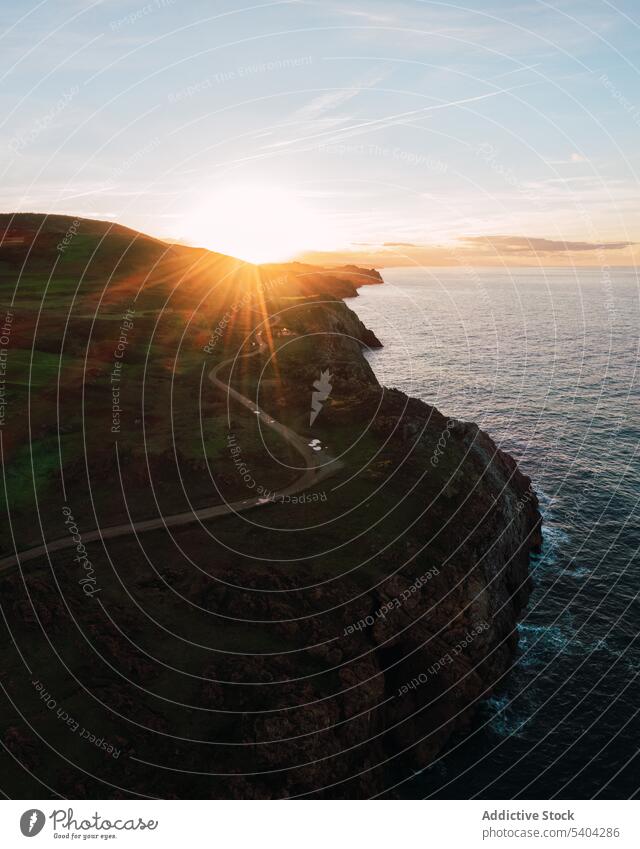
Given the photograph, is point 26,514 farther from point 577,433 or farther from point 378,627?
point 577,433

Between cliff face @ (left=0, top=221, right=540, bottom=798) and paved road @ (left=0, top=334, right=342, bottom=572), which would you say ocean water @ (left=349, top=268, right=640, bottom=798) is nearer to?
cliff face @ (left=0, top=221, right=540, bottom=798)

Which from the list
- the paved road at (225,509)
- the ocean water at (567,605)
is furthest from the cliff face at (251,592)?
the ocean water at (567,605)

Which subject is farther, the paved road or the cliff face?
the paved road

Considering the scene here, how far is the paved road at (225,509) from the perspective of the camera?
155 feet

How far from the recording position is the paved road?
47344 mm

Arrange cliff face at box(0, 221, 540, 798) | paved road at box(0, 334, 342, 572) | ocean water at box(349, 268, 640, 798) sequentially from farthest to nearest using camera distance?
1. paved road at box(0, 334, 342, 572)
2. ocean water at box(349, 268, 640, 798)
3. cliff face at box(0, 221, 540, 798)

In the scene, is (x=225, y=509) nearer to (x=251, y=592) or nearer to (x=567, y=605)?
(x=251, y=592)

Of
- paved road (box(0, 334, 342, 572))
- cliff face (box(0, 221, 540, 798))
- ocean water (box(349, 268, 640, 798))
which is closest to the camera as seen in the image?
cliff face (box(0, 221, 540, 798))

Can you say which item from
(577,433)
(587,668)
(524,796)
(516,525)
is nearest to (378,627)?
(524,796)

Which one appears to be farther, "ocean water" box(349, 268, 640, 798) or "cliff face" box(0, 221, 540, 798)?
"ocean water" box(349, 268, 640, 798)

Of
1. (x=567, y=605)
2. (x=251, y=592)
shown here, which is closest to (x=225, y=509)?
(x=251, y=592)

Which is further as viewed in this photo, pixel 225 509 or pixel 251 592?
pixel 225 509

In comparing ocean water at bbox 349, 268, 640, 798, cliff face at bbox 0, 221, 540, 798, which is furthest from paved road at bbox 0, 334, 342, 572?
ocean water at bbox 349, 268, 640, 798

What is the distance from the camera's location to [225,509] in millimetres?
55438
